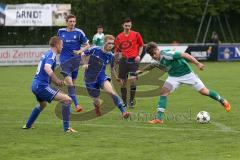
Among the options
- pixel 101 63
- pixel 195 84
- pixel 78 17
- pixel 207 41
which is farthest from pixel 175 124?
pixel 207 41

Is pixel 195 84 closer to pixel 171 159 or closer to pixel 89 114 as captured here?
pixel 89 114

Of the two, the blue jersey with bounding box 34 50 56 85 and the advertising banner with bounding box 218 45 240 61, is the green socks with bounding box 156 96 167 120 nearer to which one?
the blue jersey with bounding box 34 50 56 85

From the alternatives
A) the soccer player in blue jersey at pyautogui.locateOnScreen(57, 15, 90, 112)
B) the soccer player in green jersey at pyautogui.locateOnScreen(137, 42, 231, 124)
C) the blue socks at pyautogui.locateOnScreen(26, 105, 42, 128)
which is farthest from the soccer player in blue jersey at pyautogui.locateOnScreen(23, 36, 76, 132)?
the soccer player in blue jersey at pyautogui.locateOnScreen(57, 15, 90, 112)

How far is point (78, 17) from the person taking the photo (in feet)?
132

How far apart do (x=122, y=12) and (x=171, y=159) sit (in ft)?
108

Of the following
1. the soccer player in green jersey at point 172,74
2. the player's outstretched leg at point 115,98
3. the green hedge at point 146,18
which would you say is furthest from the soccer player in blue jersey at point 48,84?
the green hedge at point 146,18

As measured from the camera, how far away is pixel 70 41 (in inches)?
602

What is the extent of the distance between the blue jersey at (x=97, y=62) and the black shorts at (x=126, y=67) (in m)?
2.07

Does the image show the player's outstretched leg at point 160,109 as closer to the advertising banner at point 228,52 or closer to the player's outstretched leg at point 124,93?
the player's outstretched leg at point 124,93

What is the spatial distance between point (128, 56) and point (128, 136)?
533 cm

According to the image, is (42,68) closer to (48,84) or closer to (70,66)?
(48,84)

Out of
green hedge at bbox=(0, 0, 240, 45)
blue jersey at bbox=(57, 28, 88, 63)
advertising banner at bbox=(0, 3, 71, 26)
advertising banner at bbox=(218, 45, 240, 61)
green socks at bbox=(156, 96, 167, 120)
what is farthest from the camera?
green hedge at bbox=(0, 0, 240, 45)

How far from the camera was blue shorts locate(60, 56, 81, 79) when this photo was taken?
15.2 meters

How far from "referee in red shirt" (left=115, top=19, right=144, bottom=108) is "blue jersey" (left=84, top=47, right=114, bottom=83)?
2026 mm
